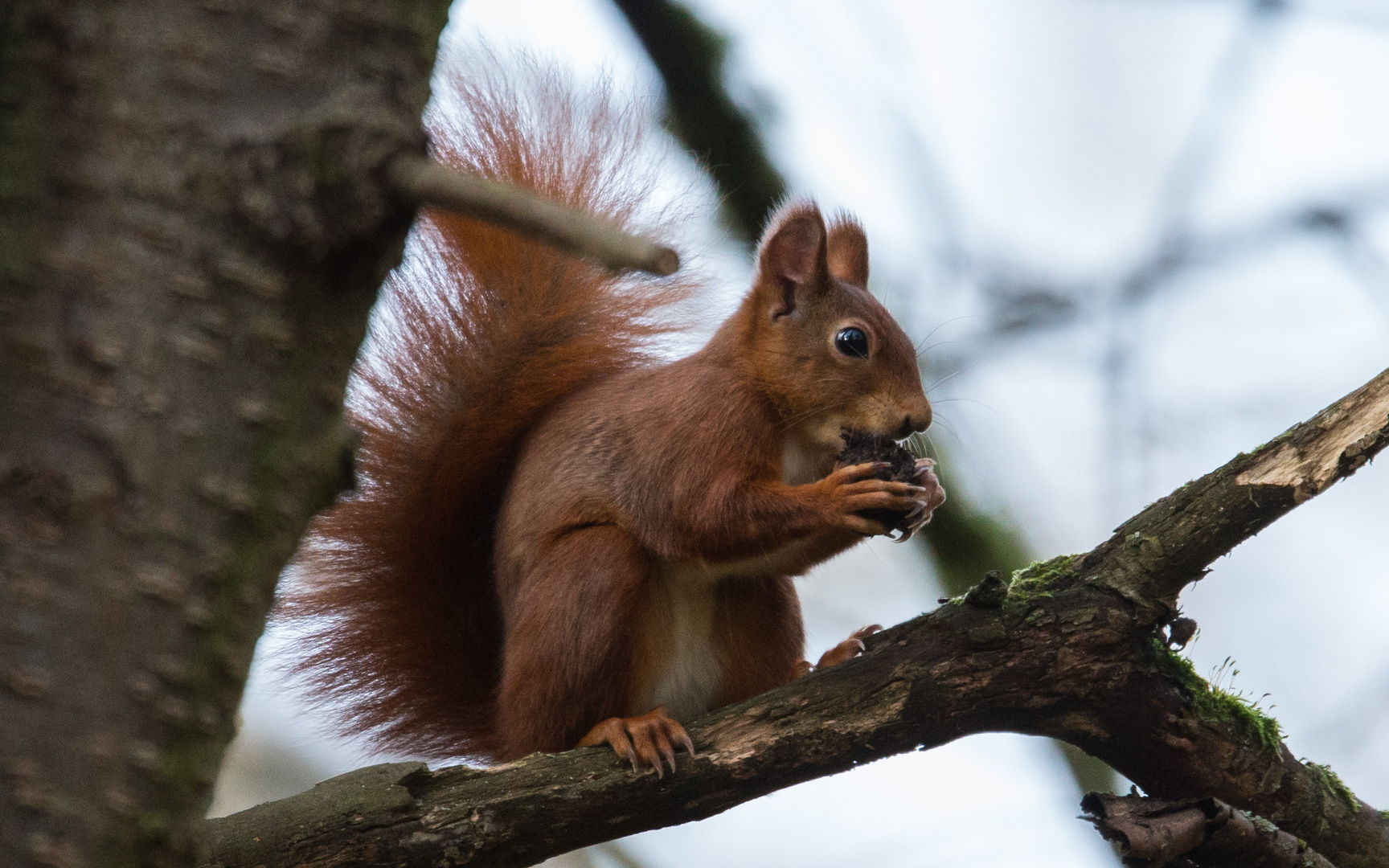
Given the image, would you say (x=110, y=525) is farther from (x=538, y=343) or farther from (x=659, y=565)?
(x=538, y=343)

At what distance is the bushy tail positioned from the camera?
211cm

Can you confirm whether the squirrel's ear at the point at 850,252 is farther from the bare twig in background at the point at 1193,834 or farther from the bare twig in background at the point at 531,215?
the bare twig in background at the point at 531,215

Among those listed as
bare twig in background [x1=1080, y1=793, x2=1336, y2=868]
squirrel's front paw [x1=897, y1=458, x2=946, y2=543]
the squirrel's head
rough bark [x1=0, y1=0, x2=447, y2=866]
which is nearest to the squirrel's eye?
the squirrel's head

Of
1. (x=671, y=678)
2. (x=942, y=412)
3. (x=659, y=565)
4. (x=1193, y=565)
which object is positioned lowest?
(x=1193, y=565)

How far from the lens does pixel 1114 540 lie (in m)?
1.62

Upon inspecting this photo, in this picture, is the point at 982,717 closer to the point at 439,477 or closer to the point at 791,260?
the point at 791,260

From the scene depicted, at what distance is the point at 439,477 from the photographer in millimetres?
2131

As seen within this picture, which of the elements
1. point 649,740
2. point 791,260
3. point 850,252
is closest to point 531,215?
point 649,740

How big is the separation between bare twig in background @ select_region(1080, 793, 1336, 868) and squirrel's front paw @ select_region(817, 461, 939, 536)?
0.47 meters

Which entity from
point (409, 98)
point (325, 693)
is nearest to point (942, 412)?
point (325, 693)

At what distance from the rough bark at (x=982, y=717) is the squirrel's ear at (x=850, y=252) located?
36.1 inches

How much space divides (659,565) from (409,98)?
138 cm

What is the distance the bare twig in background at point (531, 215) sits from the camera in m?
0.53

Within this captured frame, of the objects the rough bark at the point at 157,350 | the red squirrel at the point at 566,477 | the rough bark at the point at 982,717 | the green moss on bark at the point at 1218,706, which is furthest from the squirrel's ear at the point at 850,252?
the rough bark at the point at 157,350
